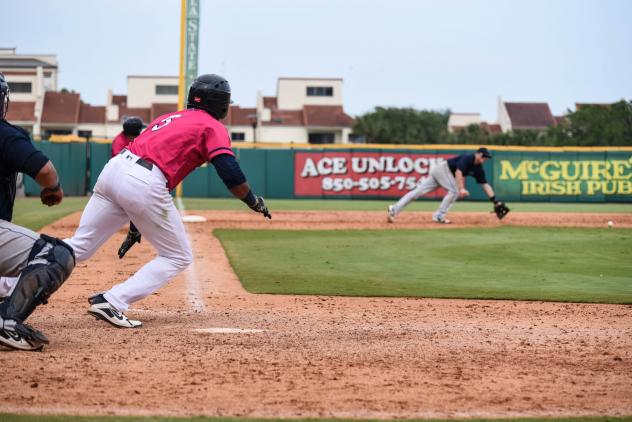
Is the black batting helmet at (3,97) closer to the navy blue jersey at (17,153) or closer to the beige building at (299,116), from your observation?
the navy blue jersey at (17,153)

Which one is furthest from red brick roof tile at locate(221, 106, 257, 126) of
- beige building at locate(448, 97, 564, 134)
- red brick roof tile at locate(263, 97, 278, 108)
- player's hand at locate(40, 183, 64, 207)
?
player's hand at locate(40, 183, 64, 207)

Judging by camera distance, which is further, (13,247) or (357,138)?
(357,138)

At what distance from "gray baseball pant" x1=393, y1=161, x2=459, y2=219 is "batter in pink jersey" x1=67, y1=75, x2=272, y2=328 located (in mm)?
13431

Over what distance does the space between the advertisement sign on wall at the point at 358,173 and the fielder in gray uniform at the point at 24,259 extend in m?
30.2

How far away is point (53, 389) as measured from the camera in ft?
15.4

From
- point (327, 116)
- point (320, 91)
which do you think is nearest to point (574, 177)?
point (327, 116)

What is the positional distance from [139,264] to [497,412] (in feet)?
26.0

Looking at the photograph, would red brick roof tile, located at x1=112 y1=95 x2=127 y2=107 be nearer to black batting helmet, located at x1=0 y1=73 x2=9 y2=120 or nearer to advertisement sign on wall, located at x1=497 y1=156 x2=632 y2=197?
advertisement sign on wall, located at x1=497 y1=156 x2=632 y2=197

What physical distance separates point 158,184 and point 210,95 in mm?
802

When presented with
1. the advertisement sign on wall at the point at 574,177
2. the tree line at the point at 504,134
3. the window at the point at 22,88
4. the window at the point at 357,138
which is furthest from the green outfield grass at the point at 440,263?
the window at the point at 22,88

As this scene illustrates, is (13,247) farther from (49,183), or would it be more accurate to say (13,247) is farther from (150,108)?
(150,108)

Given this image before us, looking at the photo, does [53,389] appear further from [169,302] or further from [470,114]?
[470,114]

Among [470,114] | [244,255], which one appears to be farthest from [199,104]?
[470,114]

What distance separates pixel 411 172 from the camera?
36219 mm
